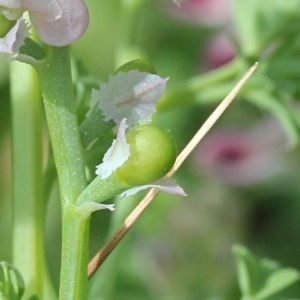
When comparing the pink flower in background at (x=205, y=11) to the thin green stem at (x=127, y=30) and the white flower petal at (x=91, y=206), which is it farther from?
the white flower petal at (x=91, y=206)

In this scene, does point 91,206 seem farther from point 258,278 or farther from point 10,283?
point 258,278

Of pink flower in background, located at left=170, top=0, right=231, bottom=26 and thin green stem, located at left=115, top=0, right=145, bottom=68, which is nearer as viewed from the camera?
thin green stem, located at left=115, top=0, right=145, bottom=68

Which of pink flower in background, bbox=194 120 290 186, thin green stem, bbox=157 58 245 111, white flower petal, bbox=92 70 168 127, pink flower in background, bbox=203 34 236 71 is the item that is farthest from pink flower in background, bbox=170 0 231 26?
white flower petal, bbox=92 70 168 127

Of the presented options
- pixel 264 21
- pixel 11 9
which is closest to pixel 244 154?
pixel 264 21

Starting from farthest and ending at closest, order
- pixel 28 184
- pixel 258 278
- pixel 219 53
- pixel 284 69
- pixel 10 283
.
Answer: pixel 219 53 → pixel 284 69 → pixel 258 278 → pixel 28 184 → pixel 10 283

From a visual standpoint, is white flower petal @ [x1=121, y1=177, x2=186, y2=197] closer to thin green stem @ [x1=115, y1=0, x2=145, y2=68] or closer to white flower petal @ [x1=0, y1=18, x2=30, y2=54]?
white flower petal @ [x1=0, y1=18, x2=30, y2=54]

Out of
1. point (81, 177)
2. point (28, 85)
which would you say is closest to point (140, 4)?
point (28, 85)

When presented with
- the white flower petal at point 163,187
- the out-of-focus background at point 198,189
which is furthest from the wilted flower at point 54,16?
the out-of-focus background at point 198,189
